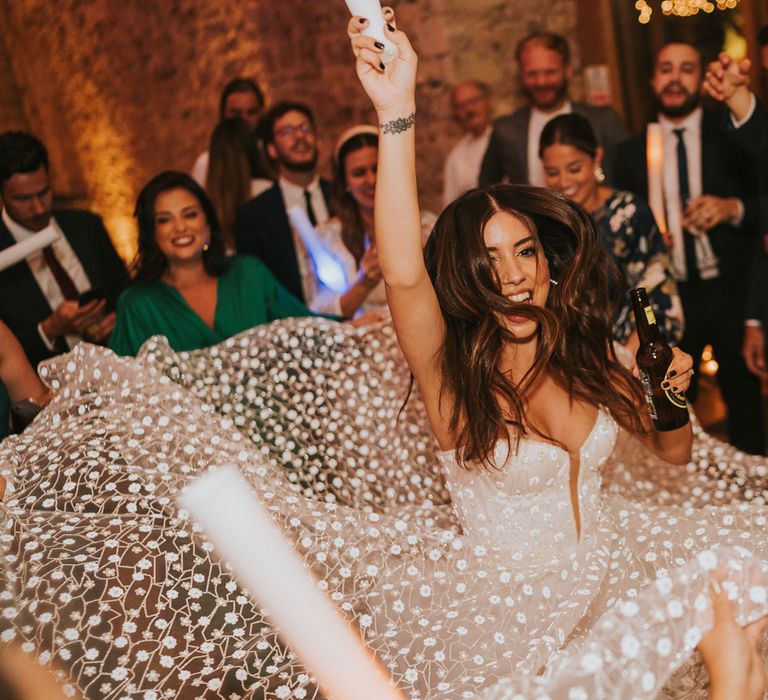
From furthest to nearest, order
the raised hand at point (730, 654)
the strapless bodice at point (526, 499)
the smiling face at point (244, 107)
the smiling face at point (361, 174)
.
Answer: the smiling face at point (244, 107) → the smiling face at point (361, 174) → the strapless bodice at point (526, 499) → the raised hand at point (730, 654)

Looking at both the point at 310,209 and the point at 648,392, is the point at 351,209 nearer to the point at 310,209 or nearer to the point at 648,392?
the point at 310,209

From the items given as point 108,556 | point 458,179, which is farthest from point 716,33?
point 108,556

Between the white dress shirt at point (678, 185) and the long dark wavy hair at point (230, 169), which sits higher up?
the long dark wavy hair at point (230, 169)

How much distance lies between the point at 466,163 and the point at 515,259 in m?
2.80

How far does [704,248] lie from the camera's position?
3.43 meters

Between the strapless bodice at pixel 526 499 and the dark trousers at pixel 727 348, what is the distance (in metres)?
1.62

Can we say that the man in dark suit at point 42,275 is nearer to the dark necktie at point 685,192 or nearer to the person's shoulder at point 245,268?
the person's shoulder at point 245,268

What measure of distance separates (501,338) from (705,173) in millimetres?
1858

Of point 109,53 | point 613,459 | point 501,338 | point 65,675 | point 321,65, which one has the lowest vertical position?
point 613,459

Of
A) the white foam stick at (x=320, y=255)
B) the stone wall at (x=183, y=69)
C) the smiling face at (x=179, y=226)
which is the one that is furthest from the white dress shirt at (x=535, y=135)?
the smiling face at (x=179, y=226)

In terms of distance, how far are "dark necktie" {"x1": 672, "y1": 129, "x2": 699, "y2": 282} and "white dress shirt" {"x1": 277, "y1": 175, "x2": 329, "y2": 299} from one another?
140cm

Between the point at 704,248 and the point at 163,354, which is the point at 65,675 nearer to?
the point at 163,354

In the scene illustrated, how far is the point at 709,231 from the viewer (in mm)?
3459

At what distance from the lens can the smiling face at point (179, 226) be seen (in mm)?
3074
